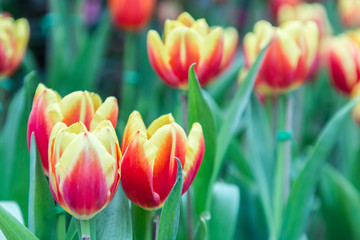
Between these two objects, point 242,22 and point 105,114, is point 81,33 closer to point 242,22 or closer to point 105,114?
point 242,22

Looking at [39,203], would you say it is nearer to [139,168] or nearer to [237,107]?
[139,168]

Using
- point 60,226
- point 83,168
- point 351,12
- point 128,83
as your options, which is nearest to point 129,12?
point 128,83

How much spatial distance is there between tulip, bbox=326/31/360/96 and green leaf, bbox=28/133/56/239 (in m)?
0.70

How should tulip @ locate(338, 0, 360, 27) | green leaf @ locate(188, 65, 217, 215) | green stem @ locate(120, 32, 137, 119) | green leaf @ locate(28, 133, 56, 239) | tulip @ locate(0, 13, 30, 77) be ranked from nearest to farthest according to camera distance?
green leaf @ locate(28, 133, 56, 239), green leaf @ locate(188, 65, 217, 215), tulip @ locate(0, 13, 30, 77), green stem @ locate(120, 32, 137, 119), tulip @ locate(338, 0, 360, 27)

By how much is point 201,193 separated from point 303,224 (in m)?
0.23

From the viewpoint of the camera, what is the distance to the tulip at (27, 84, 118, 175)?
62 centimetres

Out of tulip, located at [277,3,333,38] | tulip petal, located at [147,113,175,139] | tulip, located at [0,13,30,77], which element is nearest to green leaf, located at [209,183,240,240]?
tulip petal, located at [147,113,175,139]

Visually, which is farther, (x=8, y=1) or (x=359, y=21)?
(x=8, y=1)

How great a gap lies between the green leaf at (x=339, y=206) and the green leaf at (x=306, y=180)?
0.14 meters

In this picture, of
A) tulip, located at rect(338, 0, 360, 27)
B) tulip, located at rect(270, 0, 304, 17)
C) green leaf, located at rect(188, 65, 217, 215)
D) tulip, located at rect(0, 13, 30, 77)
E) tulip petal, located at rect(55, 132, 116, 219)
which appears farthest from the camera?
tulip, located at rect(270, 0, 304, 17)

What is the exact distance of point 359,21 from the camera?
176cm

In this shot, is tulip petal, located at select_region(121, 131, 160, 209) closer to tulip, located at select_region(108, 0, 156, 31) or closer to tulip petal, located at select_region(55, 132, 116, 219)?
tulip petal, located at select_region(55, 132, 116, 219)

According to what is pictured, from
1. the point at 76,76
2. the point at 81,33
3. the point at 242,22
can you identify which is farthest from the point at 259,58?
the point at 242,22

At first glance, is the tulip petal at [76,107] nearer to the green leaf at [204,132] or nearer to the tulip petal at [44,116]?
the tulip petal at [44,116]
